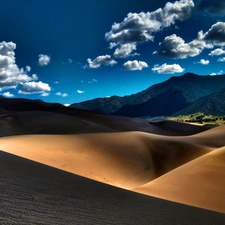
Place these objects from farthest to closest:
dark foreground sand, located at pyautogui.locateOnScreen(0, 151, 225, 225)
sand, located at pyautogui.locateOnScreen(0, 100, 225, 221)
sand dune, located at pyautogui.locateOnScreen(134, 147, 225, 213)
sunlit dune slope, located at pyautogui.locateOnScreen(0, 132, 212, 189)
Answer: sunlit dune slope, located at pyautogui.locateOnScreen(0, 132, 212, 189)
sand dune, located at pyautogui.locateOnScreen(134, 147, 225, 213)
sand, located at pyautogui.locateOnScreen(0, 100, 225, 221)
dark foreground sand, located at pyautogui.locateOnScreen(0, 151, 225, 225)

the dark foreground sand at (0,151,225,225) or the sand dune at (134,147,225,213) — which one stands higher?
the dark foreground sand at (0,151,225,225)

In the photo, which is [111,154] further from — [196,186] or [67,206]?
[67,206]

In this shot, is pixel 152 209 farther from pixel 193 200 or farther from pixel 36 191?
pixel 193 200

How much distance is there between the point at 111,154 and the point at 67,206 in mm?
16639

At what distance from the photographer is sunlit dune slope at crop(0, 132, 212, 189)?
1584 centimetres

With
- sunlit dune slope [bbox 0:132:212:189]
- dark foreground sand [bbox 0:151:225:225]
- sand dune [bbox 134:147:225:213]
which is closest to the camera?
dark foreground sand [bbox 0:151:225:225]

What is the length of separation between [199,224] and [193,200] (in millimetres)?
5441

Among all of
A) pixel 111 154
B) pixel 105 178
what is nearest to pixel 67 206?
pixel 105 178

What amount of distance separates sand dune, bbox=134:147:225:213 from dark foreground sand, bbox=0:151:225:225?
4.53m

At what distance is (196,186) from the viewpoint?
11492mm

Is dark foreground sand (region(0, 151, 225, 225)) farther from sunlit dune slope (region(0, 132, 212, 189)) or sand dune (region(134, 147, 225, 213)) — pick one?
sunlit dune slope (region(0, 132, 212, 189))

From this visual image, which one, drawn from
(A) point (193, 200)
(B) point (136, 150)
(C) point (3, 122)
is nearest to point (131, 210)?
(A) point (193, 200)

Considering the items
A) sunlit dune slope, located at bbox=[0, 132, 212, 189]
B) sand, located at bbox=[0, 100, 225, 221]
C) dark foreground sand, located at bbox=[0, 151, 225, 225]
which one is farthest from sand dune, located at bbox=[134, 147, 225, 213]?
dark foreground sand, located at bbox=[0, 151, 225, 225]

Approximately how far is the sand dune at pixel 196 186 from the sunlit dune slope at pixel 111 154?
305 centimetres
